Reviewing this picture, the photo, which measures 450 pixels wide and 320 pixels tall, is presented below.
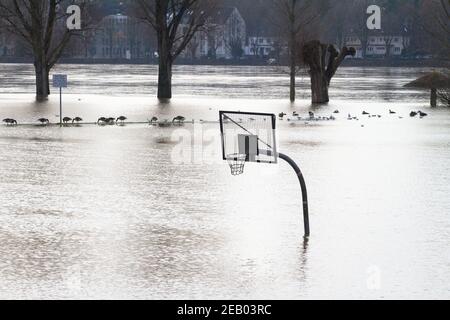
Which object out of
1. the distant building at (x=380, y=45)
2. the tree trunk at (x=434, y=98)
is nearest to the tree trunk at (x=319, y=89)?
the tree trunk at (x=434, y=98)

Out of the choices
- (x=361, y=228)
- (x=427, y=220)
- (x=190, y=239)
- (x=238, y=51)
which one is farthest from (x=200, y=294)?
(x=238, y=51)

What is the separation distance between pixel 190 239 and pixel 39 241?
2.10 metres

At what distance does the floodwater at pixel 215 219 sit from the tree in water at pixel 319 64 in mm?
21636

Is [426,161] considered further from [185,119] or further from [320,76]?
[320,76]

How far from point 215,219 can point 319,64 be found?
136 feet

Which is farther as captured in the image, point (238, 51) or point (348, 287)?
point (238, 51)

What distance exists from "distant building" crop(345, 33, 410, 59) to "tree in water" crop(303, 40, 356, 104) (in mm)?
122326

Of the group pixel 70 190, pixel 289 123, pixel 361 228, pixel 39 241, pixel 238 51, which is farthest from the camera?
pixel 238 51

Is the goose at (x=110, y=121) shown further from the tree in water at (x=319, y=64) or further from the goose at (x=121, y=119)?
the tree in water at (x=319, y=64)

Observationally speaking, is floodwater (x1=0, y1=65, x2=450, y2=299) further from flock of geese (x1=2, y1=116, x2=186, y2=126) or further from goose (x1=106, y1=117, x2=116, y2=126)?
goose (x1=106, y1=117, x2=116, y2=126)

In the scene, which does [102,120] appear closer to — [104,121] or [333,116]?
[104,121]

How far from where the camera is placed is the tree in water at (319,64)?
60000mm

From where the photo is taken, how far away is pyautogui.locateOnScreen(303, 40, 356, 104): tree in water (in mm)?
60000

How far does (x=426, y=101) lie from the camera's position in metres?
64.2
